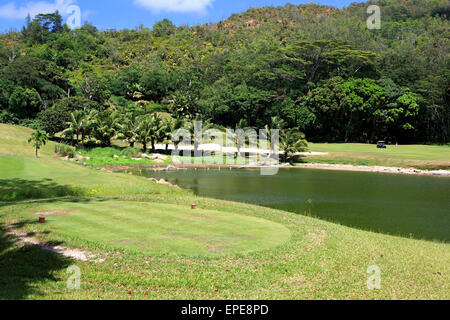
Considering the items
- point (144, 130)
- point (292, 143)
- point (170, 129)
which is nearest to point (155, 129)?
point (144, 130)

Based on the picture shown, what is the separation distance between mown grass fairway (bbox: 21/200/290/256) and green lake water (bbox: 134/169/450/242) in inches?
336

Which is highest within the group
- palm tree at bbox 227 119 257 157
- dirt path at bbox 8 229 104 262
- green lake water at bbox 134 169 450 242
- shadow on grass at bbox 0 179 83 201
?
palm tree at bbox 227 119 257 157

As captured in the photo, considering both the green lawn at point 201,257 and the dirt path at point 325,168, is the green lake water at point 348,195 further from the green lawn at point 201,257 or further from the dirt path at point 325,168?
the green lawn at point 201,257

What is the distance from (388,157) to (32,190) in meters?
46.1

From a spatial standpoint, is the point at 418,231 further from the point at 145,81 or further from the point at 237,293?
the point at 145,81

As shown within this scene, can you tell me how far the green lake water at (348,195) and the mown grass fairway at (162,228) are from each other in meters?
8.54

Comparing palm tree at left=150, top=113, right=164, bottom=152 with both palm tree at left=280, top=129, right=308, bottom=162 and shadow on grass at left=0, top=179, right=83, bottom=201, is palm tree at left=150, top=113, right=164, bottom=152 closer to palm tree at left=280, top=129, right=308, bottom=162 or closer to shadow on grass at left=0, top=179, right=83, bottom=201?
palm tree at left=280, top=129, right=308, bottom=162

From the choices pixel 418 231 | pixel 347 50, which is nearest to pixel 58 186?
pixel 418 231

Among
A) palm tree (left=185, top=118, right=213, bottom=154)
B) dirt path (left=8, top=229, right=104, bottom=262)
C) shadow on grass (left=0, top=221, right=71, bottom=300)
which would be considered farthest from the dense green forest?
shadow on grass (left=0, top=221, right=71, bottom=300)

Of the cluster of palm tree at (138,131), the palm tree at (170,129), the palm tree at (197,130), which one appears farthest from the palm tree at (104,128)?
the palm tree at (197,130)

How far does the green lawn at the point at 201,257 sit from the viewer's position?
28.8 feet

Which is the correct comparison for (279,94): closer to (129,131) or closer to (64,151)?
(129,131)

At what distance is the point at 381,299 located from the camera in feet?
28.0

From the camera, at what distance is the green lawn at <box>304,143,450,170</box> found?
49562 mm
